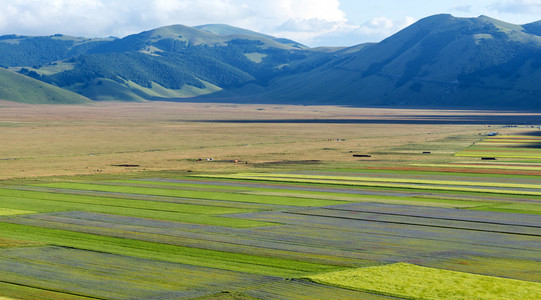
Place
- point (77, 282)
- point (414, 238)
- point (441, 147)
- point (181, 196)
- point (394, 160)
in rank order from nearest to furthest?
point (77, 282) → point (414, 238) → point (181, 196) → point (394, 160) → point (441, 147)

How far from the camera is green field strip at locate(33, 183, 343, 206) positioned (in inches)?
1793

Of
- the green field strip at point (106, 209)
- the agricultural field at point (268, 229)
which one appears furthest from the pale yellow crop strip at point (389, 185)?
the green field strip at point (106, 209)

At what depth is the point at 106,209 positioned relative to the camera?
4169cm

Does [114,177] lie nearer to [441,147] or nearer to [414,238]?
[414,238]

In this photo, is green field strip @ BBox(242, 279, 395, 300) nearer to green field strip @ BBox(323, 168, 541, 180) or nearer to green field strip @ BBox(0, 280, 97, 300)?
green field strip @ BBox(0, 280, 97, 300)

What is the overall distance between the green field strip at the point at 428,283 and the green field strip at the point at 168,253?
168 centimetres

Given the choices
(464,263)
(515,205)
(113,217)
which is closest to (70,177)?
(113,217)

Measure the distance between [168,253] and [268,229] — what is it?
7085 millimetres

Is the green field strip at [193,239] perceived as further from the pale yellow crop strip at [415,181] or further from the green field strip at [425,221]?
the pale yellow crop strip at [415,181]

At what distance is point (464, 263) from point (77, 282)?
47.2 ft

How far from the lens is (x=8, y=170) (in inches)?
2645

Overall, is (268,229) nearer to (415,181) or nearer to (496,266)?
(496,266)

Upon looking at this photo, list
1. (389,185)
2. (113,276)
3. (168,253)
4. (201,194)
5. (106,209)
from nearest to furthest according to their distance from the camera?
1. (113,276)
2. (168,253)
3. (106,209)
4. (201,194)
5. (389,185)

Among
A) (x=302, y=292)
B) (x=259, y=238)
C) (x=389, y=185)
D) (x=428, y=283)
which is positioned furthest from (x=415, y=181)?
(x=302, y=292)
